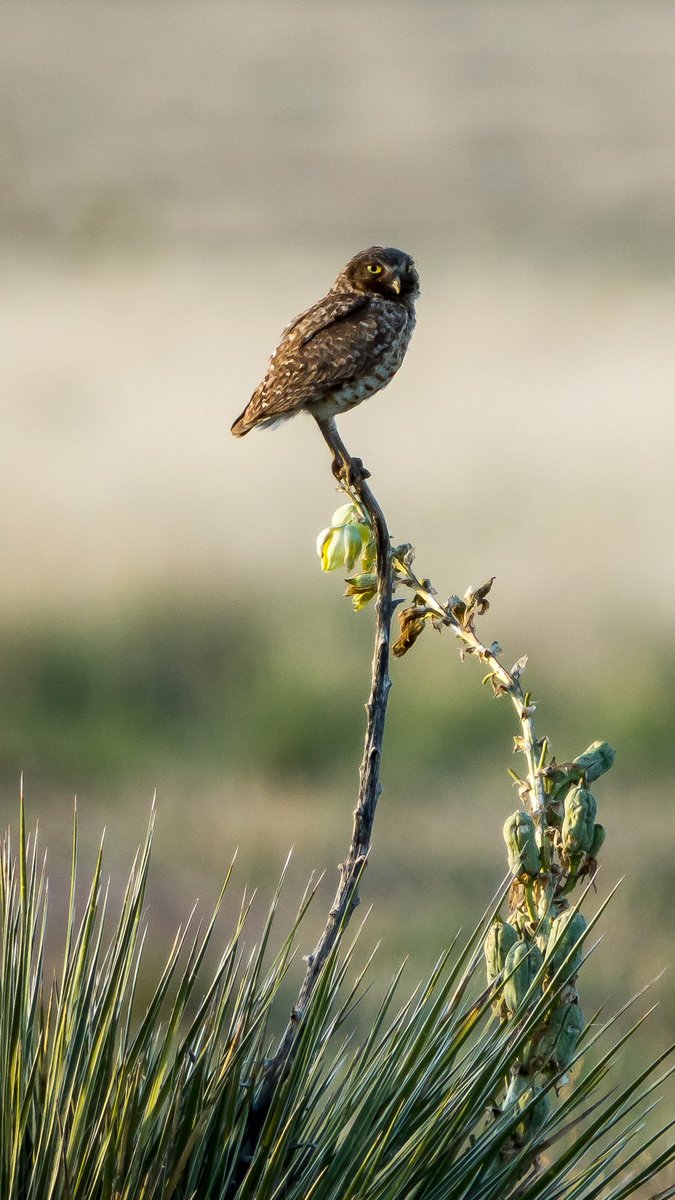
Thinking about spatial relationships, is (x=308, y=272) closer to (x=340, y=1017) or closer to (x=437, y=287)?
(x=437, y=287)

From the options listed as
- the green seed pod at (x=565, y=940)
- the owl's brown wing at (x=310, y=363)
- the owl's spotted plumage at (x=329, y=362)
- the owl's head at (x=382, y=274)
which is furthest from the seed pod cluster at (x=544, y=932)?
the owl's head at (x=382, y=274)

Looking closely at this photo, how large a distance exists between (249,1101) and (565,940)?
0.32m

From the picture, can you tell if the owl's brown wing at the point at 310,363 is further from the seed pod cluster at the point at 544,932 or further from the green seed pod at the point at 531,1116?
the green seed pod at the point at 531,1116

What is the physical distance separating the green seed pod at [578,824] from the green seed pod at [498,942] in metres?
0.08

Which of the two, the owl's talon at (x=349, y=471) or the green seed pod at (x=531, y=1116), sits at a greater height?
the owl's talon at (x=349, y=471)

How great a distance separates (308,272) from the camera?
2502cm

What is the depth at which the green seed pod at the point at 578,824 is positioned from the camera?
1158 mm

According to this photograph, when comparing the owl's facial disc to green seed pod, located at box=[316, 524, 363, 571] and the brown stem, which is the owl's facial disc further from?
the brown stem

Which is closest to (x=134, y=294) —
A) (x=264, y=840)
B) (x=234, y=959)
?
(x=264, y=840)

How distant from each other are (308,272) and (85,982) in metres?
24.5

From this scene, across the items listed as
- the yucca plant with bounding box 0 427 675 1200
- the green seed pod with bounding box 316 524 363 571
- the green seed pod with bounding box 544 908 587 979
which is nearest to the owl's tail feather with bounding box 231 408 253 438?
the green seed pod with bounding box 316 524 363 571

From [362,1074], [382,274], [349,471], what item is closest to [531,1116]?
[362,1074]

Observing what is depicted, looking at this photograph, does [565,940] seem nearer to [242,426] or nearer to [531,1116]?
[531,1116]

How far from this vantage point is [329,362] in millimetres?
2088
